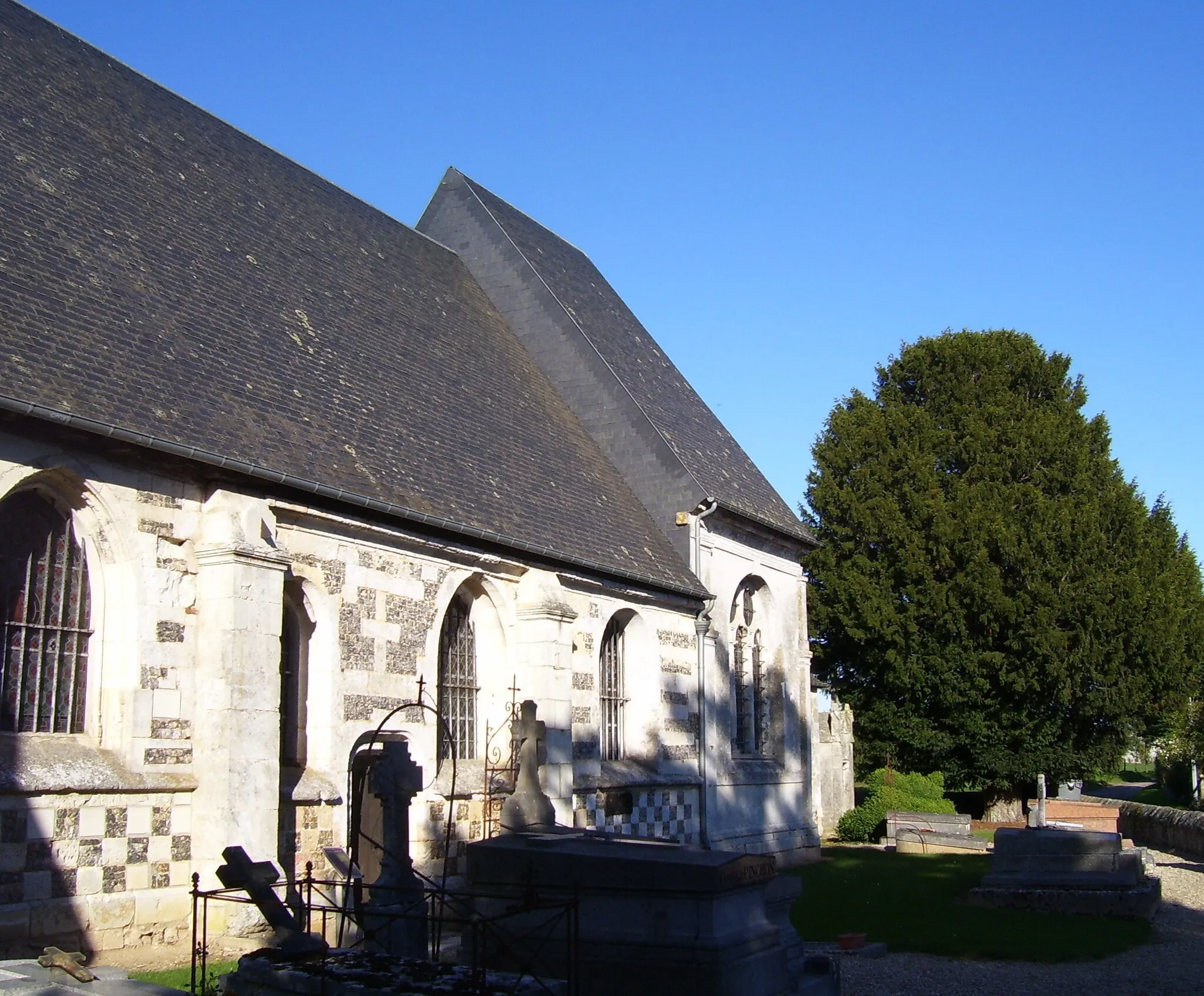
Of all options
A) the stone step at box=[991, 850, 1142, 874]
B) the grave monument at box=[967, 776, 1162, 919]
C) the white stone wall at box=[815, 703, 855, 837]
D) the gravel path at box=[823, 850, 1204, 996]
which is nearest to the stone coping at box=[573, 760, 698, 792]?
the grave monument at box=[967, 776, 1162, 919]

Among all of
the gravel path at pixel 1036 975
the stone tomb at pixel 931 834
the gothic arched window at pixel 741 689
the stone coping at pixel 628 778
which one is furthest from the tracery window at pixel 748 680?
the gravel path at pixel 1036 975

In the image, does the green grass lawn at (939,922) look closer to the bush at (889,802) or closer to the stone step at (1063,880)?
the stone step at (1063,880)

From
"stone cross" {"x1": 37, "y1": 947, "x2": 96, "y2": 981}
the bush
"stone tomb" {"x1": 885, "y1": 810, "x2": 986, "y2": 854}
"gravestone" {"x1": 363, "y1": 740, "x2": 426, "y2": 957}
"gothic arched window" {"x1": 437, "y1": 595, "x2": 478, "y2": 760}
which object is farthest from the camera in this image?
the bush

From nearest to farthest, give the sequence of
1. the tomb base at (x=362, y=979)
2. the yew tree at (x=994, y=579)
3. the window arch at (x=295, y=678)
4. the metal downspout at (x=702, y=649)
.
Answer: the tomb base at (x=362, y=979) < the window arch at (x=295, y=678) < the metal downspout at (x=702, y=649) < the yew tree at (x=994, y=579)

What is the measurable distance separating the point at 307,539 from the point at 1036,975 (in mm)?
7520

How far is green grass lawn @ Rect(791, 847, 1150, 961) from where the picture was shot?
1218 centimetres

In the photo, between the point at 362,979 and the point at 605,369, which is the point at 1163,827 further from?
the point at 362,979

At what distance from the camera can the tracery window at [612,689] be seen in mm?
16812

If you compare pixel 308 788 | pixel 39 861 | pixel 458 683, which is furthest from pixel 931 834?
pixel 39 861

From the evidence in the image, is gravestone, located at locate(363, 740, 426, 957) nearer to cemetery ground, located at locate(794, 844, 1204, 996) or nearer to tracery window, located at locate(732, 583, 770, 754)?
cemetery ground, located at locate(794, 844, 1204, 996)

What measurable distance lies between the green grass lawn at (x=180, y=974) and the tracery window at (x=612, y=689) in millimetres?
7407

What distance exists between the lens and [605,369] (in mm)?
19484

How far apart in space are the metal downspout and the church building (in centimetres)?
7

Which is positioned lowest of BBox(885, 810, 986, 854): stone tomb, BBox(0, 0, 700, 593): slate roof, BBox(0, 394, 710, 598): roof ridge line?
BBox(885, 810, 986, 854): stone tomb
